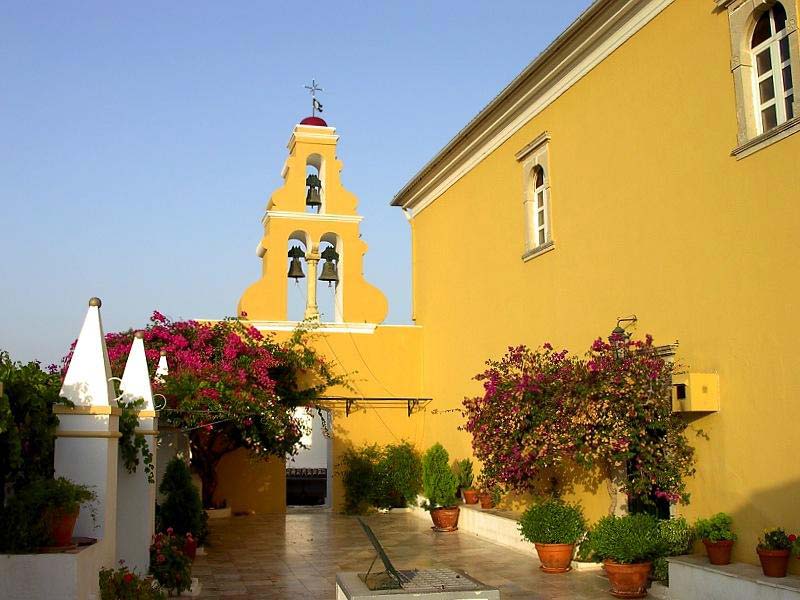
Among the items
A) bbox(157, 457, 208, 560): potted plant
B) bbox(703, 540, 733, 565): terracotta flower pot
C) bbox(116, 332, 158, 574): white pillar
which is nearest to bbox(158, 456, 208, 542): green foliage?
bbox(157, 457, 208, 560): potted plant

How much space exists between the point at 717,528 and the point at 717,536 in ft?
0.37

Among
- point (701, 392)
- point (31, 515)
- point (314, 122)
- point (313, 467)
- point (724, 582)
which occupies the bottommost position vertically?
point (724, 582)

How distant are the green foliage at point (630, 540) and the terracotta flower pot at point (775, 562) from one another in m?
1.62

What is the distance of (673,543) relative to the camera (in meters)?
9.42

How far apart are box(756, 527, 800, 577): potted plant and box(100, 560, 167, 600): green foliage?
539 cm

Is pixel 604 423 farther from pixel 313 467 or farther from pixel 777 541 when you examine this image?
pixel 313 467

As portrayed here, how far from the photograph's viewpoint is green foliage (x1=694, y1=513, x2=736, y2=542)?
877 cm

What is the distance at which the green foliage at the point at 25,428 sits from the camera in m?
6.90

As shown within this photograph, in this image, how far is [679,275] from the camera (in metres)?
9.98

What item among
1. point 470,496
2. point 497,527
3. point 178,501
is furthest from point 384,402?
point 178,501

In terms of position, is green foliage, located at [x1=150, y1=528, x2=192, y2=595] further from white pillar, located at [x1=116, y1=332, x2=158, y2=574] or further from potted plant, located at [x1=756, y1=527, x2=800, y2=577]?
potted plant, located at [x1=756, y1=527, x2=800, y2=577]

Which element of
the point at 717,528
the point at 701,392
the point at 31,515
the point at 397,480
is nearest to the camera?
the point at 31,515

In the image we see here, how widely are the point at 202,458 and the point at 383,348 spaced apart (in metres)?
4.52

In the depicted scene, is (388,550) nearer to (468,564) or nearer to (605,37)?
(468,564)
